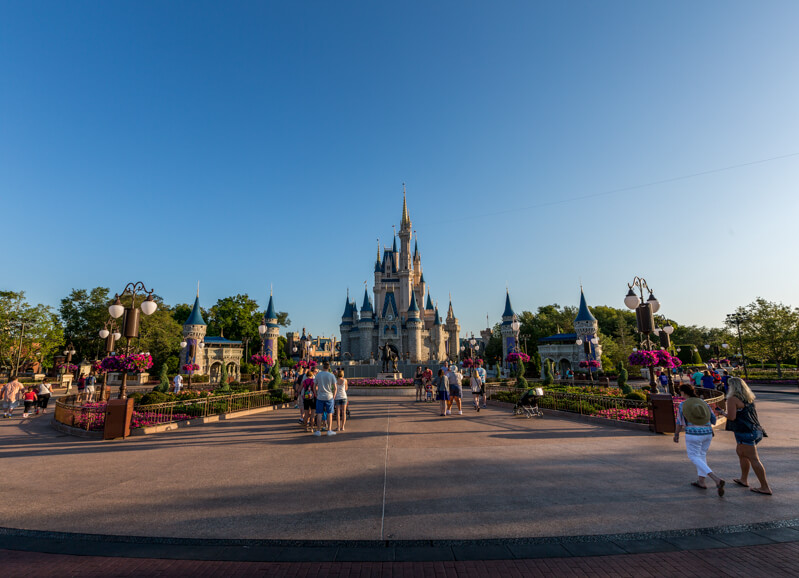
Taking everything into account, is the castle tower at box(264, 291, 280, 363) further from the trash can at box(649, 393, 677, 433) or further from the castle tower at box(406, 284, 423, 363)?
the trash can at box(649, 393, 677, 433)

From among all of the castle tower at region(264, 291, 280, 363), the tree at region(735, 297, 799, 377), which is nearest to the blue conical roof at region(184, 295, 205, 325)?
the castle tower at region(264, 291, 280, 363)

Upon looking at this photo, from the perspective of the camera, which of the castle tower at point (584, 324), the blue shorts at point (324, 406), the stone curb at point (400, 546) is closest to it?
the stone curb at point (400, 546)

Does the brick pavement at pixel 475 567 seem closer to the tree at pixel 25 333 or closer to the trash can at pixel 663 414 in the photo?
the trash can at pixel 663 414

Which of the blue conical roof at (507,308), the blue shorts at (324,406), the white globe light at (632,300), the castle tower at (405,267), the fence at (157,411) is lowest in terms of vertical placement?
the fence at (157,411)

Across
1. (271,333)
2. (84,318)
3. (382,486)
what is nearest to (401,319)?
(271,333)

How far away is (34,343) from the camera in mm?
39969

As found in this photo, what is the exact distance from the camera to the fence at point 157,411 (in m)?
11.2

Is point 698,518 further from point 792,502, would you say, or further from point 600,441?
point 600,441

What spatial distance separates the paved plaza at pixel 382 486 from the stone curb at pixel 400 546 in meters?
0.11

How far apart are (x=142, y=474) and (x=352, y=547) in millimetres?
4872

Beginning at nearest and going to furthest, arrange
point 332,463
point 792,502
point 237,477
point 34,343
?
1. point 792,502
2. point 237,477
3. point 332,463
4. point 34,343

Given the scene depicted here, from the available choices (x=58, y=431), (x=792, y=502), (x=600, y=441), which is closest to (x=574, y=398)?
(x=600, y=441)

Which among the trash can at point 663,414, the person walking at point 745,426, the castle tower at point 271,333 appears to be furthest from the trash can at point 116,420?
the castle tower at point 271,333

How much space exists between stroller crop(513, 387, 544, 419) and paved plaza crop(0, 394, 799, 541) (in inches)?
124
